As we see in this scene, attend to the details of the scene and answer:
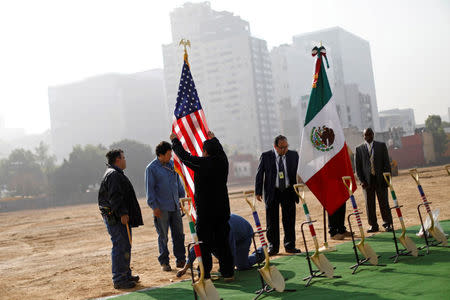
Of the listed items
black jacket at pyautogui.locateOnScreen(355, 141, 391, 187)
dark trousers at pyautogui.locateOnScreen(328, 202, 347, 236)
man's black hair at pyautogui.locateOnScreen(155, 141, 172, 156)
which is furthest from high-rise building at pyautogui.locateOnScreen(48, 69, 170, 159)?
man's black hair at pyautogui.locateOnScreen(155, 141, 172, 156)

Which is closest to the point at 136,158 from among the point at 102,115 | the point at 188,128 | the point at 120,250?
the point at 188,128

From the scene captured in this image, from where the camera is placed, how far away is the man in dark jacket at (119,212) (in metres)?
7.50

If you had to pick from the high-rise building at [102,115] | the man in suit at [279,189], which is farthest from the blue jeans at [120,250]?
the high-rise building at [102,115]

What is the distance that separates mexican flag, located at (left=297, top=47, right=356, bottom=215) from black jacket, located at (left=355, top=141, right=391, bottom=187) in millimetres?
2445

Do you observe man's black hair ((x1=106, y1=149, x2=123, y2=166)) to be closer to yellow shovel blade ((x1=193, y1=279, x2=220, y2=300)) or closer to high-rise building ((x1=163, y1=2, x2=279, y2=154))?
yellow shovel blade ((x1=193, y1=279, x2=220, y2=300))

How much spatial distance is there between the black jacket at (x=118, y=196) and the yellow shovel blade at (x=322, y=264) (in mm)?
2797

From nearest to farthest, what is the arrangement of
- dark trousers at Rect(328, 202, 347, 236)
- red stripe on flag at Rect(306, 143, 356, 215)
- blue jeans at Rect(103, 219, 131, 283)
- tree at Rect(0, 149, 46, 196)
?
blue jeans at Rect(103, 219, 131, 283) < red stripe on flag at Rect(306, 143, 356, 215) < dark trousers at Rect(328, 202, 347, 236) < tree at Rect(0, 149, 46, 196)

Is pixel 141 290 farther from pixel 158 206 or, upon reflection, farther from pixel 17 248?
pixel 17 248

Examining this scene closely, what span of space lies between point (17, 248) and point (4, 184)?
94.5 metres

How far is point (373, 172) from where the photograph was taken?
10414mm

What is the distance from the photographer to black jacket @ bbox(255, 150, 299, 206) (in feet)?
29.7

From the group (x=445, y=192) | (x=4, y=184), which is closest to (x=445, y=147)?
(x=445, y=192)

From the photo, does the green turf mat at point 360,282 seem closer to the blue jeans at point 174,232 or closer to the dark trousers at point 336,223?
the blue jeans at point 174,232

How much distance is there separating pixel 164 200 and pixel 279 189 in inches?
79.6
